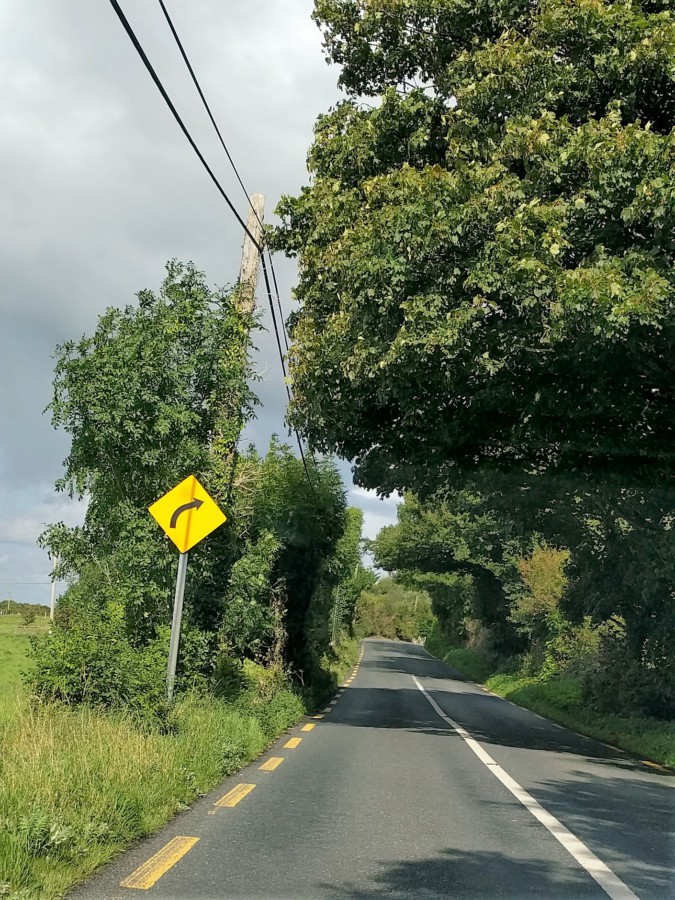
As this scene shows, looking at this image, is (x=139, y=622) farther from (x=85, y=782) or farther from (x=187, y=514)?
(x=85, y=782)

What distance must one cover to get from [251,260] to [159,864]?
9.43 metres

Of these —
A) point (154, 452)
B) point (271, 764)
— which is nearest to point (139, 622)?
point (154, 452)

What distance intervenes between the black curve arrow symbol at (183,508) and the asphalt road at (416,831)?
275 centimetres

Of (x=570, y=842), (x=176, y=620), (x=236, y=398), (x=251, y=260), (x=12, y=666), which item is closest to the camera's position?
(x=570, y=842)

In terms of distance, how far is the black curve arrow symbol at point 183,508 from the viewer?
9141 millimetres

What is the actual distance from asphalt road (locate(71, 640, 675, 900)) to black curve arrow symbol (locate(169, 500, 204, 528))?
108 inches

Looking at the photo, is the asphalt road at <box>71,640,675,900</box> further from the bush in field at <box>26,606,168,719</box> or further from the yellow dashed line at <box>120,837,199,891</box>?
the bush in field at <box>26,606,168,719</box>

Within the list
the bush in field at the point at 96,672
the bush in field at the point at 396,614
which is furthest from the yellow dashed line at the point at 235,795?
the bush in field at the point at 396,614

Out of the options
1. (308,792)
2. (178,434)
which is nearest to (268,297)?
(178,434)

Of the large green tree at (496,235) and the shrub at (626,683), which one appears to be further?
the shrub at (626,683)

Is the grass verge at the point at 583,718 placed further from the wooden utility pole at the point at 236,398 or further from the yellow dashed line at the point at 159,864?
the yellow dashed line at the point at 159,864

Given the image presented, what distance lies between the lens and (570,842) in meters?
6.26

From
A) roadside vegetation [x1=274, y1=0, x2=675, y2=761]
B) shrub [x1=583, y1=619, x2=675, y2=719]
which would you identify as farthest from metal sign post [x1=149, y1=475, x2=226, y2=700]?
shrub [x1=583, y1=619, x2=675, y2=719]

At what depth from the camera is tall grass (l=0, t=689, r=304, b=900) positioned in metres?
4.55
